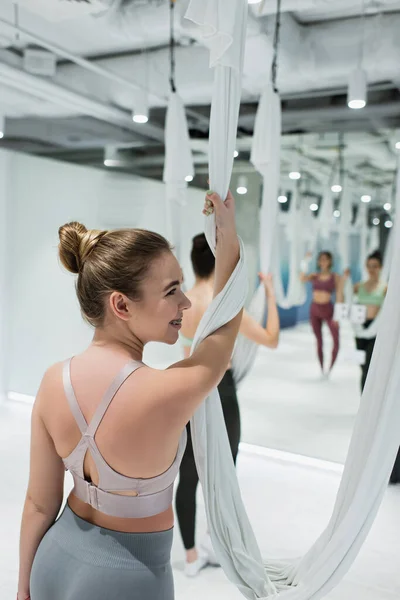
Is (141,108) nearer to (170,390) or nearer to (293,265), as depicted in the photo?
(293,265)

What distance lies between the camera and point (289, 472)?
3715 millimetres

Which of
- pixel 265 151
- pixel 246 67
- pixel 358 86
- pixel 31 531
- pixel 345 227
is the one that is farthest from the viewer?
pixel 345 227

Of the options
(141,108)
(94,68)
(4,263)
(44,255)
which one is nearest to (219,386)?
(141,108)

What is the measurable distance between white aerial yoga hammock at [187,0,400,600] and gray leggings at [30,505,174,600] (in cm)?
24

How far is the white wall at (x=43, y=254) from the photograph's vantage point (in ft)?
15.2

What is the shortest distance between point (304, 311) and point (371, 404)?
2.85 meters

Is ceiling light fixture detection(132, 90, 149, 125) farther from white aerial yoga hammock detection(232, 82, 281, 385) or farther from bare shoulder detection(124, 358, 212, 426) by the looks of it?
bare shoulder detection(124, 358, 212, 426)

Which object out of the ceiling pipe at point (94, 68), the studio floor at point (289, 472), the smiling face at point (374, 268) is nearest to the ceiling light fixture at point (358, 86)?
the smiling face at point (374, 268)

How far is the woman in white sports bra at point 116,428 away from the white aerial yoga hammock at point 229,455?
0.18 metres

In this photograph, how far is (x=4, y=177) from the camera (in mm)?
5047

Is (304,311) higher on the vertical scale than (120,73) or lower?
lower

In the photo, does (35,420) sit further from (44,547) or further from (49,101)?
(49,101)

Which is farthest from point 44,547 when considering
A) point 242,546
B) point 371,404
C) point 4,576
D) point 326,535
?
point 4,576

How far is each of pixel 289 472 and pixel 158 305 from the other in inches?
117
